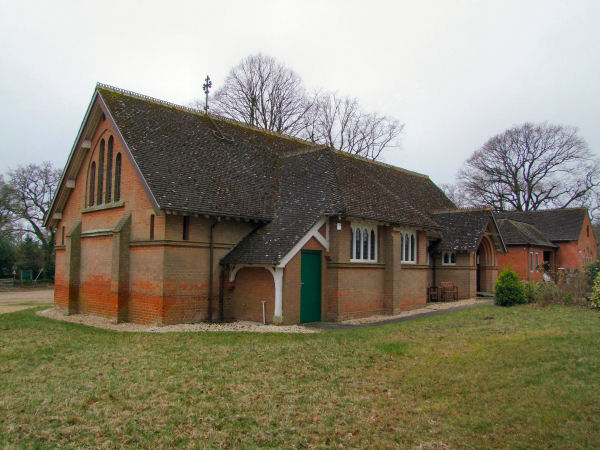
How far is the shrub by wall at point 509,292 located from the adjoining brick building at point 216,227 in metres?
3.28

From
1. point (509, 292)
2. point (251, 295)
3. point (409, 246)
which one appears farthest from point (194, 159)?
point (509, 292)

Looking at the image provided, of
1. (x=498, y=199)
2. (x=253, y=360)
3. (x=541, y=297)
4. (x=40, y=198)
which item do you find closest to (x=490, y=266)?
(x=541, y=297)

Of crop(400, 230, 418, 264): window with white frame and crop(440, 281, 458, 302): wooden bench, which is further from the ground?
crop(400, 230, 418, 264): window with white frame

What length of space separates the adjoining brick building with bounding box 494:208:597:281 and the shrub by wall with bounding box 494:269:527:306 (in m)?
15.6

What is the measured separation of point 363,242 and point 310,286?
9.91 ft

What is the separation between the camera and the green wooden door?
1698 cm

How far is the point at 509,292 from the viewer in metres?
21.0

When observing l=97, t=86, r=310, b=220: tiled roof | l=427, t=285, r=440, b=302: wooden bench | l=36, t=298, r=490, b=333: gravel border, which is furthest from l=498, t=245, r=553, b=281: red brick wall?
l=97, t=86, r=310, b=220: tiled roof

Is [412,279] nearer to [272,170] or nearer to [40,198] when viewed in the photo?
[272,170]

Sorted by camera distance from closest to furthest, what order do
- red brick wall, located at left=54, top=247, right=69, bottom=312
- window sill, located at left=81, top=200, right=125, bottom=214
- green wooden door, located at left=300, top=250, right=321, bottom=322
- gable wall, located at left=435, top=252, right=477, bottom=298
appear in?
green wooden door, located at left=300, top=250, right=321, bottom=322 < window sill, located at left=81, top=200, right=125, bottom=214 < red brick wall, located at left=54, top=247, right=69, bottom=312 < gable wall, located at left=435, top=252, right=477, bottom=298

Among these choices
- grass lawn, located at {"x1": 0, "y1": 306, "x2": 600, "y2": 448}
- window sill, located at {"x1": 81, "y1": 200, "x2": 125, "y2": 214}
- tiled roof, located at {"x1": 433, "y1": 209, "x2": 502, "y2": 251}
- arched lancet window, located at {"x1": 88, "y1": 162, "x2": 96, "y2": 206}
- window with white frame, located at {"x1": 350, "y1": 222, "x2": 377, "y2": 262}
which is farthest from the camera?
tiled roof, located at {"x1": 433, "y1": 209, "x2": 502, "y2": 251}

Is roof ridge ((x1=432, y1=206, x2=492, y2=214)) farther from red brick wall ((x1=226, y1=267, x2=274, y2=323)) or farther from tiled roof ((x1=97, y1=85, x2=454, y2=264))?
red brick wall ((x1=226, y1=267, x2=274, y2=323))

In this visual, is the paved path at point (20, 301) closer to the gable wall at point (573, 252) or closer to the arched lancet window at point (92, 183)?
the arched lancet window at point (92, 183)

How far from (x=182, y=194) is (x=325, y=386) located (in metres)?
9.77
